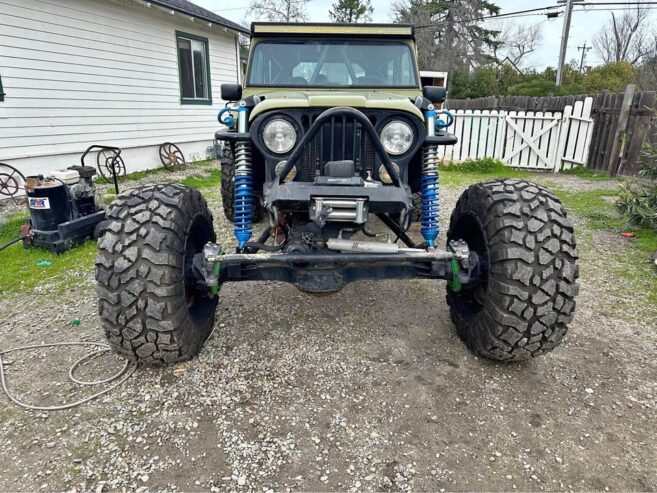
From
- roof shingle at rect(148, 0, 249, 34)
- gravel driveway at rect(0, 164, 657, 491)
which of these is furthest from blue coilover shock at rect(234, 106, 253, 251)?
roof shingle at rect(148, 0, 249, 34)

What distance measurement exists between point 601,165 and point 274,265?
1099 cm

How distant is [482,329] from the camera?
309 cm

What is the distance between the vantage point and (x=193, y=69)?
40.4 ft

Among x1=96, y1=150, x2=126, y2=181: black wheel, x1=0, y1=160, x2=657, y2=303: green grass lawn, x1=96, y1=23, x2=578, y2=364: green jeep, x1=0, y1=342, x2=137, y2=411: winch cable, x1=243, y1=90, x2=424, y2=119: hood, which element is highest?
x1=243, y1=90, x2=424, y2=119: hood

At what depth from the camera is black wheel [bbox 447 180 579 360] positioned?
2785 millimetres

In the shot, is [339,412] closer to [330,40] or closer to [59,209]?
[330,40]

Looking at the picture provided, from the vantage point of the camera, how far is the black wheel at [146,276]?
2.75 meters

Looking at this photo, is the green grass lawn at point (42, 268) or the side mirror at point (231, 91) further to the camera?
the green grass lawn at point (42, 268)

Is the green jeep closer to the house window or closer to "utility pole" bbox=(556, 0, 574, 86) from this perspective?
the house window

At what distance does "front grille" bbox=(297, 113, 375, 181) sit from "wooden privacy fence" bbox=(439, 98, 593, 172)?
9775mm

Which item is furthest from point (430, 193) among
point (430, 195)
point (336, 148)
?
point (336, 148)

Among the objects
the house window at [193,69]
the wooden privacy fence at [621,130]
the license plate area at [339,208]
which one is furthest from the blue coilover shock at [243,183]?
the wooden privacy fence at [621,130]

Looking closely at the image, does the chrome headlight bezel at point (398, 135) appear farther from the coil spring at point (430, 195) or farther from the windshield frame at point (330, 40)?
the windshield frame at point (330, 40)

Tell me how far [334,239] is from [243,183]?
82 centimetres
